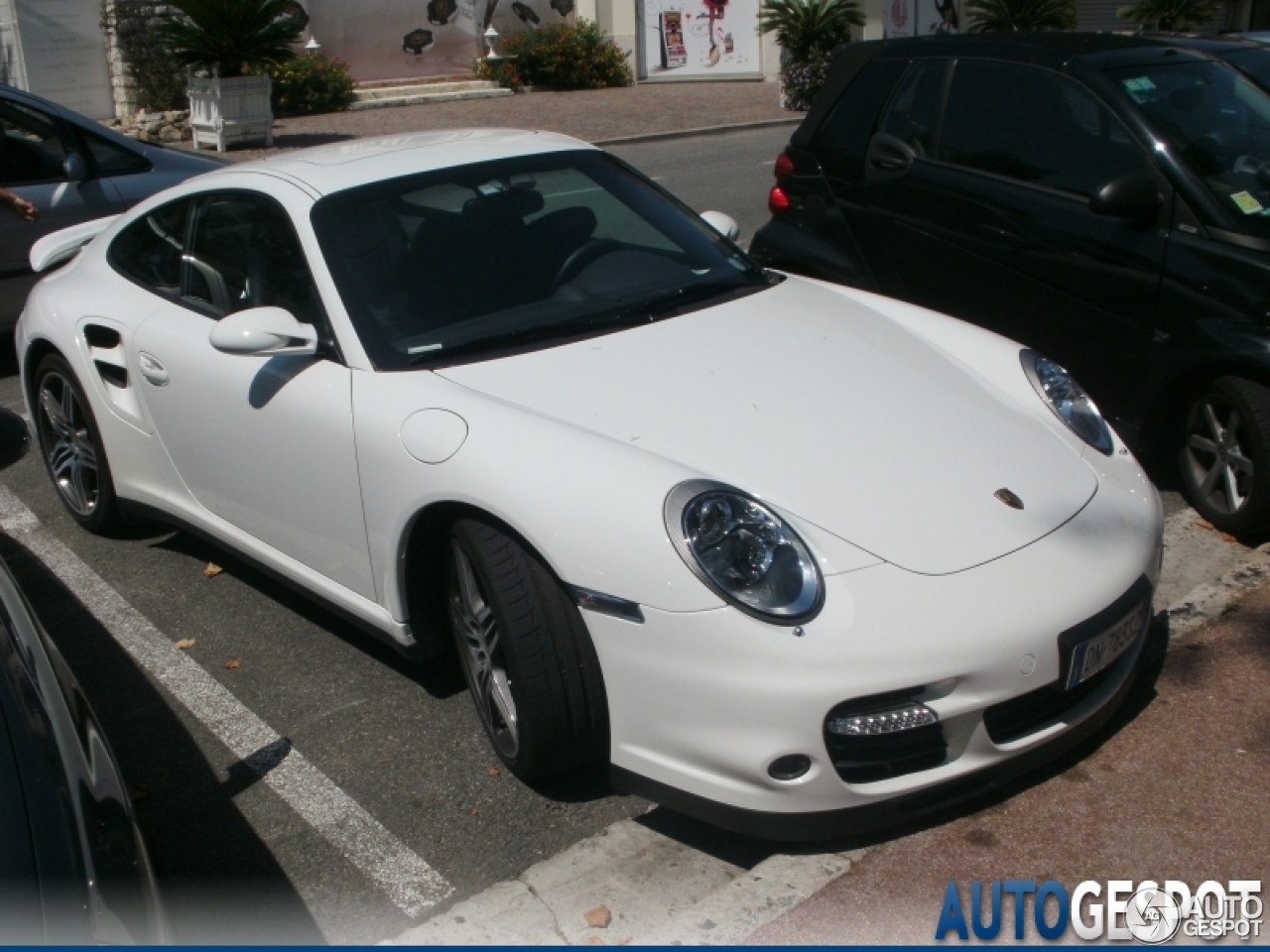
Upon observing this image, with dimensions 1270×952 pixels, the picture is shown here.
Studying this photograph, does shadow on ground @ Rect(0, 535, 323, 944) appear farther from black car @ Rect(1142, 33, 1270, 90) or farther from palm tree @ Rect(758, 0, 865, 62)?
palm tree @ Rect(758, 0, 865, 62)

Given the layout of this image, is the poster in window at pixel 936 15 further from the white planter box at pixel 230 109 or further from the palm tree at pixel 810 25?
the white planter box at pixel 230 109

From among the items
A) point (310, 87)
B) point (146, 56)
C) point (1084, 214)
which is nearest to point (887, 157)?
point (1084, 214)

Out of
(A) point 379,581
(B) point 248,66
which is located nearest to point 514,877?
(A) point 379,581

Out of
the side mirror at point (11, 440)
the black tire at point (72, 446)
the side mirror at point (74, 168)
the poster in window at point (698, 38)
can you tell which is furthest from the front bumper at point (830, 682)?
the poster in window at point (698, 38)

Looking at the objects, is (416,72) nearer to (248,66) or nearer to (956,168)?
(248,66)

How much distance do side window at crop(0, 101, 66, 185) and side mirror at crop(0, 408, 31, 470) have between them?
4640 millimetres

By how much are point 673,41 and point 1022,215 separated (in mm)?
22101

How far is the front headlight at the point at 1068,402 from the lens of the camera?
385 cm

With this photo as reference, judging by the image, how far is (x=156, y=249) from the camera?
4.92 meters

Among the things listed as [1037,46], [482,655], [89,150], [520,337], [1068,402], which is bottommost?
[482,655]

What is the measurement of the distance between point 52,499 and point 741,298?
328 cm

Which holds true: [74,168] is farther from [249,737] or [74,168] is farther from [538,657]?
[538,657]

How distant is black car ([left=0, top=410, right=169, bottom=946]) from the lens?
203cm

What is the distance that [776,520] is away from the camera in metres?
3.12
